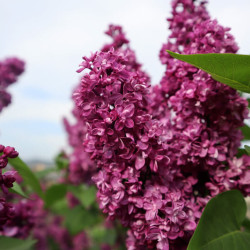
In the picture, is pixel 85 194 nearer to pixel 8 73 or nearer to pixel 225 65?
pixel 8 73

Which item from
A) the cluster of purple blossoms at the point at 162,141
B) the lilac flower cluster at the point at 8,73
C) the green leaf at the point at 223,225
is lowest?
the green leaf at the point at 223,225

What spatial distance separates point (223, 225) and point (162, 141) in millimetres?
272

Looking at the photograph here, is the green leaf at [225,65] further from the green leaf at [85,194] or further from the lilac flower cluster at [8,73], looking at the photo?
the green leaf at [85,194]

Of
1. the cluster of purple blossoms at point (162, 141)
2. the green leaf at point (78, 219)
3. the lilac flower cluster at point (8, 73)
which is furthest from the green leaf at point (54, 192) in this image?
the cluster of purple blossoms at point (162, 141)

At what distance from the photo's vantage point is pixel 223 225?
2.97 ft

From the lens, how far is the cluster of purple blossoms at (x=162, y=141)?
830 mm

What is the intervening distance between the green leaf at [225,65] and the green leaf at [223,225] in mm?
296

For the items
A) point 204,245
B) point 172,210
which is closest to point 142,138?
point 172,210

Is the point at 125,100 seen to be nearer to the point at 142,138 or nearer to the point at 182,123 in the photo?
the point at 142,138

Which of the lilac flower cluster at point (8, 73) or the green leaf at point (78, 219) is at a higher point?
the lilac flower cluster at point (8, 73)

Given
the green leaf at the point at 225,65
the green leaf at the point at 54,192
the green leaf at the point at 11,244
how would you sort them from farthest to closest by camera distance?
the green leaf at the point at 54,192 < the green leaf at the point at 11,244 < the green leaf at the point at 225,65

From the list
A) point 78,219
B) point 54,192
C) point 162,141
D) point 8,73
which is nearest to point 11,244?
point 162,141

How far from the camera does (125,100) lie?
83 centimetres

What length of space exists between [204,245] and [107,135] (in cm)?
35
